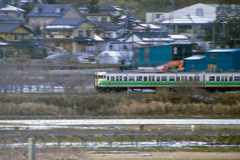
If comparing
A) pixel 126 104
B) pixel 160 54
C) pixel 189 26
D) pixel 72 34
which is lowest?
pixel 126 104

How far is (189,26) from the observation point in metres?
20.1

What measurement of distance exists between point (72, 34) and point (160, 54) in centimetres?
765

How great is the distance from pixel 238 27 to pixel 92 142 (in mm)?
15328

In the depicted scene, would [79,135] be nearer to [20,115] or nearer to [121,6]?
[20,115]

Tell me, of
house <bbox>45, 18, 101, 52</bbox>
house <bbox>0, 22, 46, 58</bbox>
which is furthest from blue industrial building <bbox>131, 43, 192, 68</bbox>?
house <bbox>0, 22, 46, 58</bbox>

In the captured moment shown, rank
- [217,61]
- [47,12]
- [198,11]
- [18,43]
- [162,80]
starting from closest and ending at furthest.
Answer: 1. [162,80]
2. [217,61]
3. [18,43]
4. [198,11]
5. [47,12]

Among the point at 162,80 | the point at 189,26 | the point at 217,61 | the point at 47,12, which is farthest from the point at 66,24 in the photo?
the point at 217,61

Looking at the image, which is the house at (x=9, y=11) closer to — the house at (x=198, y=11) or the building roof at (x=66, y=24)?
the building roof at (x=66, y=24)

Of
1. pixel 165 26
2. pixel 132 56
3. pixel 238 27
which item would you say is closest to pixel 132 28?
pixel 165 26

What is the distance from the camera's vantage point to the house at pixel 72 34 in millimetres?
17266

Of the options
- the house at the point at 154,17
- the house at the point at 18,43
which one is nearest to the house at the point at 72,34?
the house at the point at 18,43

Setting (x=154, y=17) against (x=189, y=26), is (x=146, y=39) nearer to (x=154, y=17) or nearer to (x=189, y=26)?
(x=189, y=26)

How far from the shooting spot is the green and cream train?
32.0ft

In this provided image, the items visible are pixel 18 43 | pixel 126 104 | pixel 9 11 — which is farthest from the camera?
pixel 9 11
